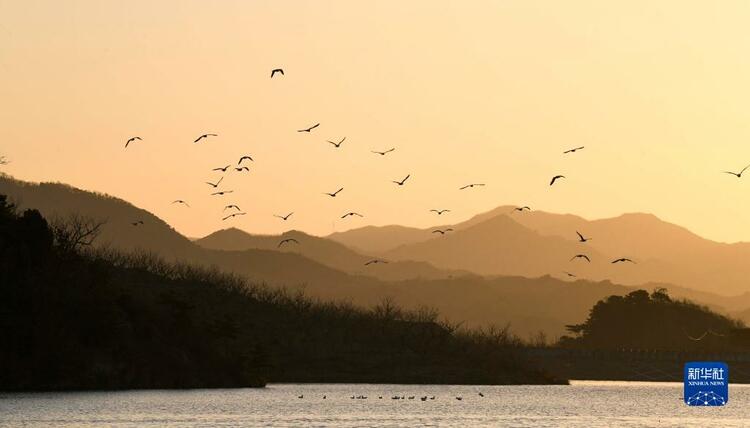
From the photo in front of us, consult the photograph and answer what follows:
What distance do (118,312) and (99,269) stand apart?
621cm

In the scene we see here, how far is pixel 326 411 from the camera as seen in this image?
138875 millimetres

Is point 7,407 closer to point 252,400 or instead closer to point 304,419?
point 304,419

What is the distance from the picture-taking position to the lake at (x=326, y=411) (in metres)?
119

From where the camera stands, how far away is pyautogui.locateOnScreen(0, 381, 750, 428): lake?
119m

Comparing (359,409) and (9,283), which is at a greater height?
(9,283)

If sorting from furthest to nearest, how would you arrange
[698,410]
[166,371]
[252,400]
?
[166,371] < [698,410] < [252,400]

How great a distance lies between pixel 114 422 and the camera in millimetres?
113312

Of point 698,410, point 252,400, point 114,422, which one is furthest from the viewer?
point 698,410

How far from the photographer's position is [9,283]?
158m

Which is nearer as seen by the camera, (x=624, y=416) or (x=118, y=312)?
(x=624, y=416)

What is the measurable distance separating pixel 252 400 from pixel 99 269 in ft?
115

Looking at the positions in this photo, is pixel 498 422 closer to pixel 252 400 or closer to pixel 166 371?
pixel 252 400

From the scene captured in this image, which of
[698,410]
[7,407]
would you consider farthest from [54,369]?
[698,410]

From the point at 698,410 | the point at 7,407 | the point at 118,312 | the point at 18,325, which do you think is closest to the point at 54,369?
the point at 18,325
